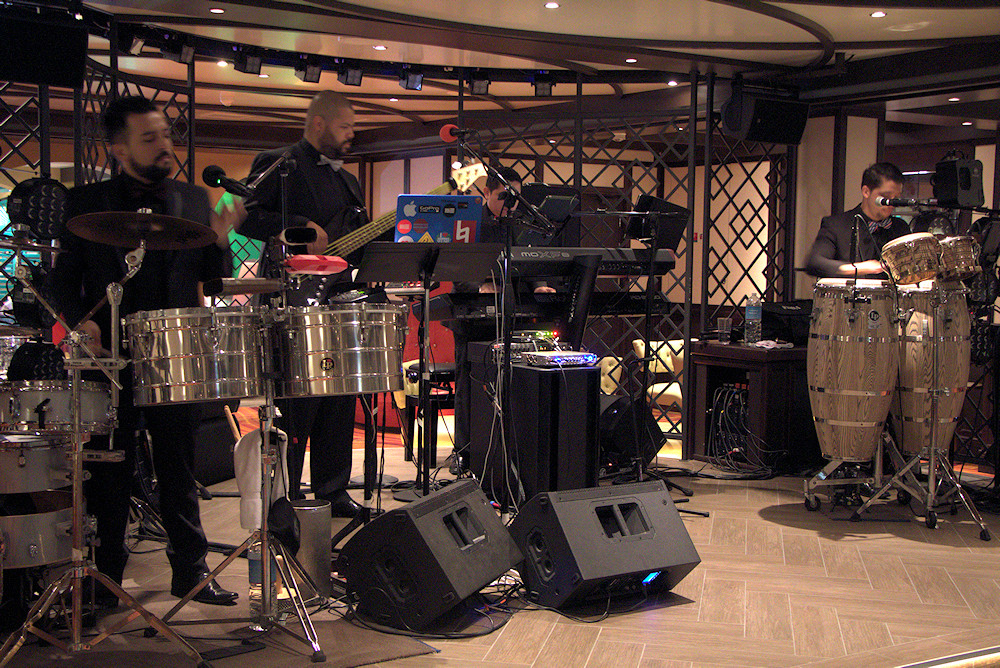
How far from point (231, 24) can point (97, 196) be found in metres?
3.11

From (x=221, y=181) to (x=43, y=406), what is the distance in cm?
94

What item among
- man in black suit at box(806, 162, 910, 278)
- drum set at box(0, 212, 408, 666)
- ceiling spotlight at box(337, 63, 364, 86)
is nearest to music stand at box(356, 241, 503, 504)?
drum set at box(0, 212, 408, 666)

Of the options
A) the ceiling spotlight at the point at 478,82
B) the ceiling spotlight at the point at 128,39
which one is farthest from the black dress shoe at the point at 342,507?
the ceiling spotlight at the point at 478,82

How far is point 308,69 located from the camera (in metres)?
7.12

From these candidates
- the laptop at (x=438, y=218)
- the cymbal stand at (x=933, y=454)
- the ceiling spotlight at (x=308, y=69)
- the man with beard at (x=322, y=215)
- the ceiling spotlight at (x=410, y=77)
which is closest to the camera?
the laptop at (x=438, y=218)

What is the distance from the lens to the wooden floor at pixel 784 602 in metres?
2.90

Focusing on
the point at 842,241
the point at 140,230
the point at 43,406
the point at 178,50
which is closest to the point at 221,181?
the point at 140,230

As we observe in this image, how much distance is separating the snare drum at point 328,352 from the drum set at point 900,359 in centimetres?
275

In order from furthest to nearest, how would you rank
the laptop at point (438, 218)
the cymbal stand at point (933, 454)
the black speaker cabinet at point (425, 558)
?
the cymbal stand at point (933, 454)
the laptop at point (438, 218)
the black speaker cabinet at point (425, 558)

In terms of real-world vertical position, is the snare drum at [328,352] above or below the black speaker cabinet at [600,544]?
above

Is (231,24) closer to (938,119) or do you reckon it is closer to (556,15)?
(556,15)

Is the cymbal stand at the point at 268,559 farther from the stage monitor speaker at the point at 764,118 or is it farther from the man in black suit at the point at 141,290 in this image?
the stage monitor speaker at the point at 764,118

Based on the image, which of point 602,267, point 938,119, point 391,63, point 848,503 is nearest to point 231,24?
point 391,63

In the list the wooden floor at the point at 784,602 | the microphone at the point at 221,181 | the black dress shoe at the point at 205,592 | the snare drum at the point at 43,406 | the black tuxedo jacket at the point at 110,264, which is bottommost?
the wooden floor at the point at 784,602
